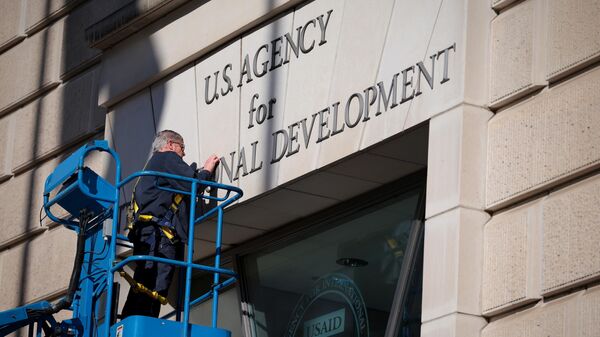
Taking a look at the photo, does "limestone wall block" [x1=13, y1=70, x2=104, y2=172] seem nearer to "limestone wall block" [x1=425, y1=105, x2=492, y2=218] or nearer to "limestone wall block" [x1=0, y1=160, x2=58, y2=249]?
"limestone wall block" [x1=0, y1=160, x2=58, y2=249]

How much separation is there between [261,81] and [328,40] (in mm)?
912

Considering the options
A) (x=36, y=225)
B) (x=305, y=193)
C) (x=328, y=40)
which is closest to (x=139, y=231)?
(x=305, y=193)

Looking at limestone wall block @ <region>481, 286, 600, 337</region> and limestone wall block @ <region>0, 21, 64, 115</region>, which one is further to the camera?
limestone wall block @ <region>0, 21, 64, 115</region>

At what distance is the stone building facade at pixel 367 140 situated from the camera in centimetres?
788

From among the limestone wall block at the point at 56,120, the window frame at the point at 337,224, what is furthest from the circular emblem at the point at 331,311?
the limestone wall block at the point at 56,120

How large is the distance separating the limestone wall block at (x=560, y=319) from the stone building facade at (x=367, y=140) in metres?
0.01

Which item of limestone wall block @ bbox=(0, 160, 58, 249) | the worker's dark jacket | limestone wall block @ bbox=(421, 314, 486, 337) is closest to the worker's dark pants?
the worker's dark jacket

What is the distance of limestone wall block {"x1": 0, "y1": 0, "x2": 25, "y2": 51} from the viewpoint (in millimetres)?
15148

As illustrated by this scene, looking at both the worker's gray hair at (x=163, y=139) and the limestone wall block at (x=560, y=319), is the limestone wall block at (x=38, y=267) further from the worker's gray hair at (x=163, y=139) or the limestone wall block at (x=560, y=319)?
the limestone wall block at (x=560, y=319)

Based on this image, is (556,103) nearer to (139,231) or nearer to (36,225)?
(139,231)

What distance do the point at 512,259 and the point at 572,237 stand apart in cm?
53

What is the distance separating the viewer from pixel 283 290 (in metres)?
10.8

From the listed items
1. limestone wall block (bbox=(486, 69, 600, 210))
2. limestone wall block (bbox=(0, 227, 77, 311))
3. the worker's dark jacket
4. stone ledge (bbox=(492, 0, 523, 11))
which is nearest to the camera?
limestone wall block (bbox=(486, 69, 600, 210))

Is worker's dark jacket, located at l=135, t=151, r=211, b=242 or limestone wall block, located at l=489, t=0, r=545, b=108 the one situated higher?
limestone wall block, located at l=489, t=0, r=545, b=108
